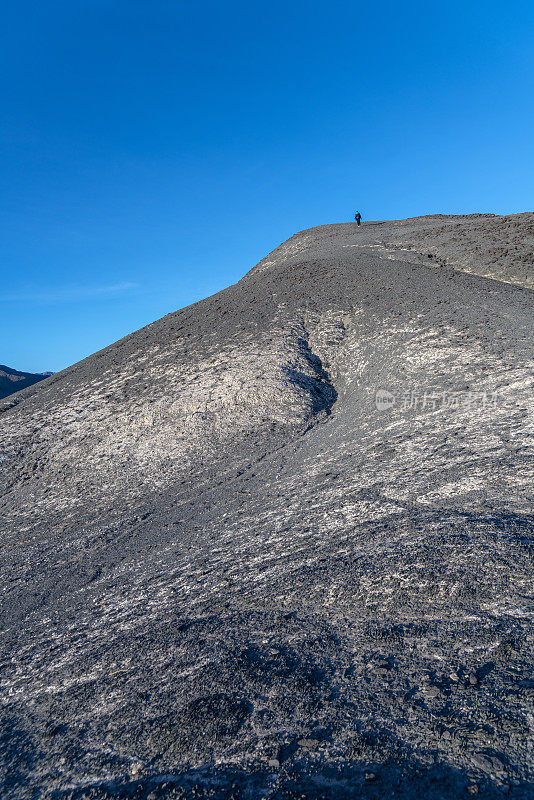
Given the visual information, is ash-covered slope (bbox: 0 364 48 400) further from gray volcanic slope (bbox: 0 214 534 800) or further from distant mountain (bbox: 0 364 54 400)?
gray volcanic slope (bbox: 0 214 534 800)

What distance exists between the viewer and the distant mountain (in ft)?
252

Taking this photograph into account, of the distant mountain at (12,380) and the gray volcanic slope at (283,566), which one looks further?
the distant mountain at (12,380)

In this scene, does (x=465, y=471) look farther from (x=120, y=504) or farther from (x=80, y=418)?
(x=80, y=418)

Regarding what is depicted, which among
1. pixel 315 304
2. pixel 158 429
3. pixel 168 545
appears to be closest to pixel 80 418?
pixel 158 429

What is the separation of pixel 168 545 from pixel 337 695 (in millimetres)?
4975

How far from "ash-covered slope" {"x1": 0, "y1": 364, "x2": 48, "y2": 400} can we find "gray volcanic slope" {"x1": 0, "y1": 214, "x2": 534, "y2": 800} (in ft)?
227

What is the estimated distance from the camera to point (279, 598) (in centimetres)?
549

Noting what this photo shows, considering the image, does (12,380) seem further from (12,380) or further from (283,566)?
(283,566)

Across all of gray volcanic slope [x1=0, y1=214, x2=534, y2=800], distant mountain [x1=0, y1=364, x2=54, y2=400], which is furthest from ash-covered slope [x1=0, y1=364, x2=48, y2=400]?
gray volcanic slope [x1=0, y1=214, x2=534, y2=800]

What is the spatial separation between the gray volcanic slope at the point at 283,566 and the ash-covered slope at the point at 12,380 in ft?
227

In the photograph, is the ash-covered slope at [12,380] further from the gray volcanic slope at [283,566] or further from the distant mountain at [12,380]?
the gray volcanic slope at [283,566]

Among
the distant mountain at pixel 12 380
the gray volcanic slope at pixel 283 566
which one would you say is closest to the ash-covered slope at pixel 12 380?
the distant mountain at pixel 12 380

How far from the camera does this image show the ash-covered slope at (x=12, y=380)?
7662cm

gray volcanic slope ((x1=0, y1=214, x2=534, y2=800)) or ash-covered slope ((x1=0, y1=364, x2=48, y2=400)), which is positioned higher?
ash-covered slope ((x1=0, y1=364, x2=48, y2=400))
